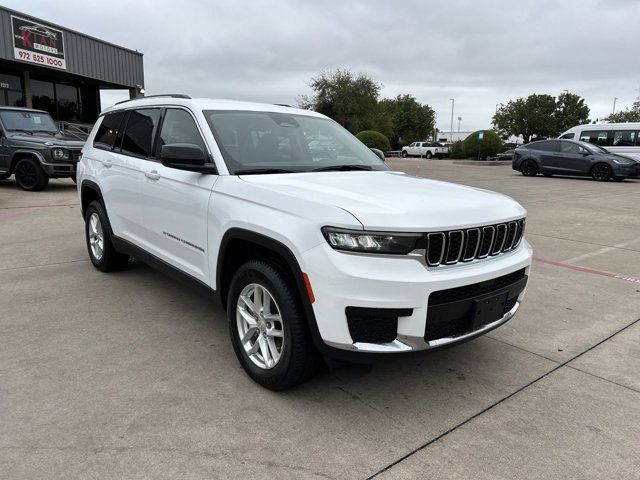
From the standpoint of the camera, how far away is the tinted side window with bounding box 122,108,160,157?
14.4ft

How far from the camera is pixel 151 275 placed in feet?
17.8

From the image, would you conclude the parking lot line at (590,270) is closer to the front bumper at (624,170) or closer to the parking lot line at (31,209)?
the parking lot line at (31,209)

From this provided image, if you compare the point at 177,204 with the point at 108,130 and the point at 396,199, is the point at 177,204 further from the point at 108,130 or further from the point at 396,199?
the point at 108,130

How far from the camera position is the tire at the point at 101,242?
5.20m

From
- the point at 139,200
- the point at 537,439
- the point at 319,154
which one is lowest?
the point at 537,439

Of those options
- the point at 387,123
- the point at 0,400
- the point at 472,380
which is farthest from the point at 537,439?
the point at 387,123

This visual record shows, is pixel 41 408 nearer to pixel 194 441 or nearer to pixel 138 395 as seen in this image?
pixel 138 395

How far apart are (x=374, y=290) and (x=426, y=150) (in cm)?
4585

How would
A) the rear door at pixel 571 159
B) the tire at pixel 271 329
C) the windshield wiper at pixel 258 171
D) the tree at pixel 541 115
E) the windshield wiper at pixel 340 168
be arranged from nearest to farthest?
the tire at pixel 271 329
the windshield wiper at pixel 258 171
the windshield wiper at pixel 340 168
the rear door at pixel 571 159
the tree at pixel 541 115

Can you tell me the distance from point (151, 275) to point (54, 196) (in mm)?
7922

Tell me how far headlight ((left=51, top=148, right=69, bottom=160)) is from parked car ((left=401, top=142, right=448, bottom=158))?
38097 millimetres

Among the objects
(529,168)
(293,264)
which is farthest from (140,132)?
(529,168)

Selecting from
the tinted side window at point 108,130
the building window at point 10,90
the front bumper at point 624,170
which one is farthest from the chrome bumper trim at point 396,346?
the building window at point 10,90

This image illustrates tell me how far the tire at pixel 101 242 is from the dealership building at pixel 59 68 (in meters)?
19.4
